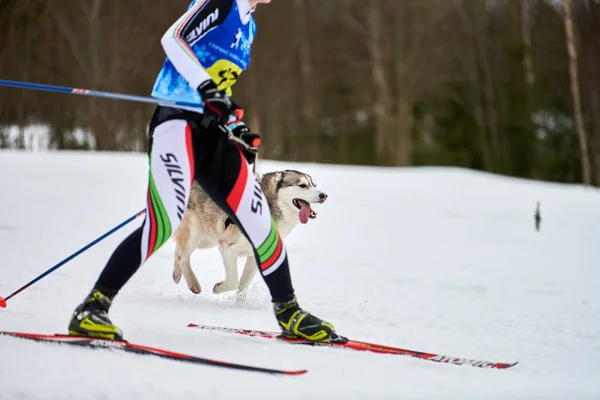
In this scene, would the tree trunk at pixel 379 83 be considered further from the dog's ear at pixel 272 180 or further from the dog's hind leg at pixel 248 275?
the dog's hind leg at pixel 248 275

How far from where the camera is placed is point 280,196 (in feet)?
19.3

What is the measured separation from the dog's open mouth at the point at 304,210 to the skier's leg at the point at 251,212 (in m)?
1.91

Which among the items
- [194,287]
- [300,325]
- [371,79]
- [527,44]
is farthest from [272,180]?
[371,79]

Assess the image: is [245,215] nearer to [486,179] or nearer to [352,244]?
[352,244]

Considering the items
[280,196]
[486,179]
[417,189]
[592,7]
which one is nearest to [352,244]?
[280,196]

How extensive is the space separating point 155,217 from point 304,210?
2.39m

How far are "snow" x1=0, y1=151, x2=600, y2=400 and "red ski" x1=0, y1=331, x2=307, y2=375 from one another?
5 cm

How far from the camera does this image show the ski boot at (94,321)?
329 cm

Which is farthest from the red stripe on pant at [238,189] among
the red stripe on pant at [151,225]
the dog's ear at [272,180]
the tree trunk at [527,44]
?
the tree trunk at [527,44]

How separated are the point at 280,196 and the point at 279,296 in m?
2.19

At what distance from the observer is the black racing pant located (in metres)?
3.36

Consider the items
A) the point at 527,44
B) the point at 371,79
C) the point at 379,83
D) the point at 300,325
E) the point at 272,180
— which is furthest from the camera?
the point at 371,79

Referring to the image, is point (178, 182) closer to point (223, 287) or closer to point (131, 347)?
point (131, 347)

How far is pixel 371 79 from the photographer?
2825 centimetres
